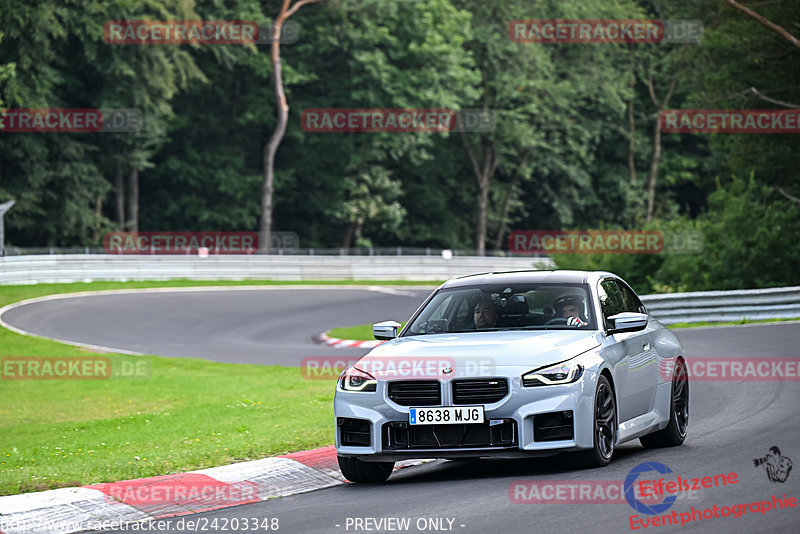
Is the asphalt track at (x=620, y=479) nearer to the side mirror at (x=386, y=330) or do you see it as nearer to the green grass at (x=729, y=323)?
the side mirror at (x=386, y=330)

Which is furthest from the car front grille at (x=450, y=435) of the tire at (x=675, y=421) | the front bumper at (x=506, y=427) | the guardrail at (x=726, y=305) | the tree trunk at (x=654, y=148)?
the tree trunk at (x=654, y=148)

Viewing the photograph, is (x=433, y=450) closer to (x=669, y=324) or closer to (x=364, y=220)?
(x=669, y=324)

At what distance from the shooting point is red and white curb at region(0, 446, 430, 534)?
8.03 m

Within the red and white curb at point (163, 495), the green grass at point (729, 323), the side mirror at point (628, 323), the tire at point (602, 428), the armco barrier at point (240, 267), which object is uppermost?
the side mirror at point (628, 323)

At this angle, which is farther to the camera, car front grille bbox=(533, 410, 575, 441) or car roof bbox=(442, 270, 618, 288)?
car roof bbox=(442, 270, 618, 288)

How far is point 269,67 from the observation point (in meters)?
60.7

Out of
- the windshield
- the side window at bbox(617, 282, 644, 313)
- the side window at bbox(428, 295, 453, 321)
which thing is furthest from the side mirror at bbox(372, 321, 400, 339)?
the side window at bbox(617, 282, 644, 313)

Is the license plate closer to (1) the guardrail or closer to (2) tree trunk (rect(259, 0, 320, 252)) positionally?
(1) the guardrail

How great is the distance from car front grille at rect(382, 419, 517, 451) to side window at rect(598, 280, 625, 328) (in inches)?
67.7

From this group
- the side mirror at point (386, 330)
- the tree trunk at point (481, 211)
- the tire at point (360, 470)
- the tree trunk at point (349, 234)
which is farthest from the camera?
the tree trunk at point (481, 211)

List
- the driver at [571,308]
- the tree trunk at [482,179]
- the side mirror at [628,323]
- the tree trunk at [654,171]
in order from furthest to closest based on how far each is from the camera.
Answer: the tree trunk at [654,171]
the tree trunk at [482,179]
the driver at [571,308]
the side mirror at [628,323]

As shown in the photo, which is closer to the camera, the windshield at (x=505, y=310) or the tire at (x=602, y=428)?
the tire at (x=602, y=428)

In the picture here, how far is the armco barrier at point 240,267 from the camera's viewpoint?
138 ft

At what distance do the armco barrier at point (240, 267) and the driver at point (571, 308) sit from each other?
86.8ft
